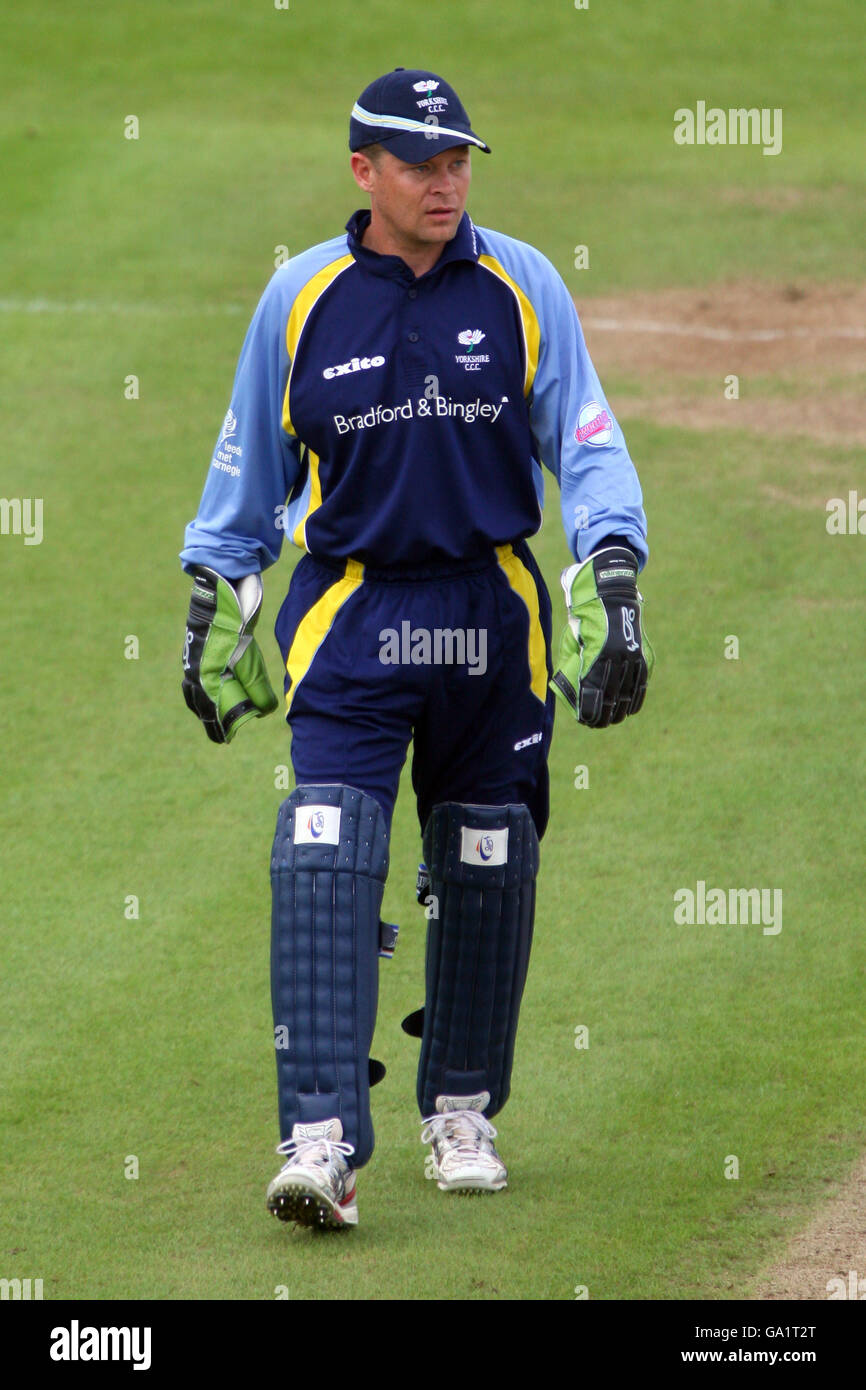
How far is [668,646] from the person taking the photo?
27.2 feet

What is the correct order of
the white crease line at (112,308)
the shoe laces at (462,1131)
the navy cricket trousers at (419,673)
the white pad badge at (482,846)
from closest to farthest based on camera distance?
the navy cricket trousers at (419,673), the white pad badge at (482,846), the shoe laces at (462,1131), the white crease line at (112,308)

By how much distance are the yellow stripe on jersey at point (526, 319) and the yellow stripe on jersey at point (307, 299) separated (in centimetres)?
32

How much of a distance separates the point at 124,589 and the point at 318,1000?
16.1ft

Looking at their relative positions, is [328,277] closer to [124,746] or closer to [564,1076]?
[564,1076]

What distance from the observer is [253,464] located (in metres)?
4.60

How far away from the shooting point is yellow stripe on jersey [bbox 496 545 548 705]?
453 cm

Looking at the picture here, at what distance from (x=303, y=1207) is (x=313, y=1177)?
0.29 ft

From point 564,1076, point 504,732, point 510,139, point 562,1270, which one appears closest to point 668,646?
point 564,1076

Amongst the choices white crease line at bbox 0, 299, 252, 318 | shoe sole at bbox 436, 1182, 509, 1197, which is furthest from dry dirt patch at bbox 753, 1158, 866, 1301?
white crease line at bbox 0, 299, 252, 318

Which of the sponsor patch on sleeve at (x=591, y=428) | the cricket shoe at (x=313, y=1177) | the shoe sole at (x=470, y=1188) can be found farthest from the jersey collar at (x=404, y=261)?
the shoe sole at (x=470, y=1188)

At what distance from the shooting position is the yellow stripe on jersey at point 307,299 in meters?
4.42

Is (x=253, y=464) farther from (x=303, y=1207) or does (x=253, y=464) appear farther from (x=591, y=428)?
(x=303, y=1207)

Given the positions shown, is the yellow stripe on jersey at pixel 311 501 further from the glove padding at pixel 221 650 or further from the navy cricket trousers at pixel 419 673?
the glove padding at pixel 221 650

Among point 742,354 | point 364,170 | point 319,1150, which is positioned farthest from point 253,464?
point 742,354
